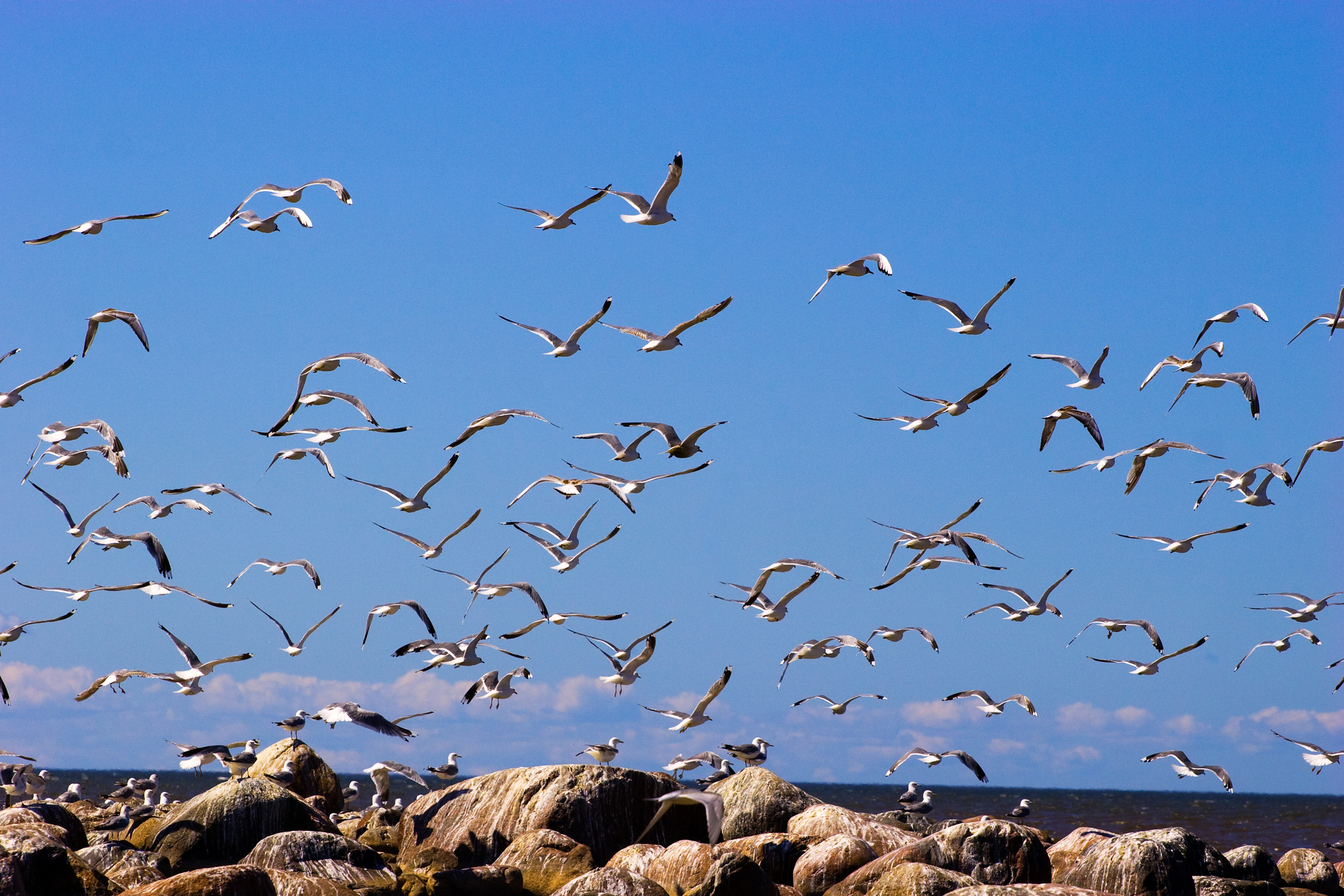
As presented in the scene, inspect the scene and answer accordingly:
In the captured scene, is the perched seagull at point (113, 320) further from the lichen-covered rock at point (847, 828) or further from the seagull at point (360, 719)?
the lichen-covered rock at point (847, 828)

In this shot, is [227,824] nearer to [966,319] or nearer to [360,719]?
[360,719]

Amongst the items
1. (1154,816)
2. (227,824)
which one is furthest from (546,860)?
(1154,816)

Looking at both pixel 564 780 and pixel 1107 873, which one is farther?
pixel 564 780

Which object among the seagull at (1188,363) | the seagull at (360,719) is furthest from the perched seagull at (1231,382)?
the seagull at (360,719)

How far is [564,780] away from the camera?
19.6 meters

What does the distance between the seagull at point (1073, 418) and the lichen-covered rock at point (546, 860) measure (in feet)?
37.7

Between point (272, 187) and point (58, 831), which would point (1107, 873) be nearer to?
point (58, 831)

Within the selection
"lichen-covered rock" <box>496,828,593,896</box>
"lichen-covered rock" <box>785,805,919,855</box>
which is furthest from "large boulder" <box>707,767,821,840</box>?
"lichen-covered rock" <box>496,828,593,896</box>

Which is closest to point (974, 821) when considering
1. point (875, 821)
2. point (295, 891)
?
point (875, 821)

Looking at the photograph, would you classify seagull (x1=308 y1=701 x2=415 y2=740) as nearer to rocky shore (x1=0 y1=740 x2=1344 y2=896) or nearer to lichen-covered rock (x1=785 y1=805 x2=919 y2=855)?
rocky shore (x1=0 y1=740 x2=1344 y2=896)

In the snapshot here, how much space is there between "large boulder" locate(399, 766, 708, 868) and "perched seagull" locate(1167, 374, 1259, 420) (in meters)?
11.1

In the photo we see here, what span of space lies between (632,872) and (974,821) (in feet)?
15.6

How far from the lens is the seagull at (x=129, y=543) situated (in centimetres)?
2358

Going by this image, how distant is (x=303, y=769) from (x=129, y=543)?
5.30 meters
